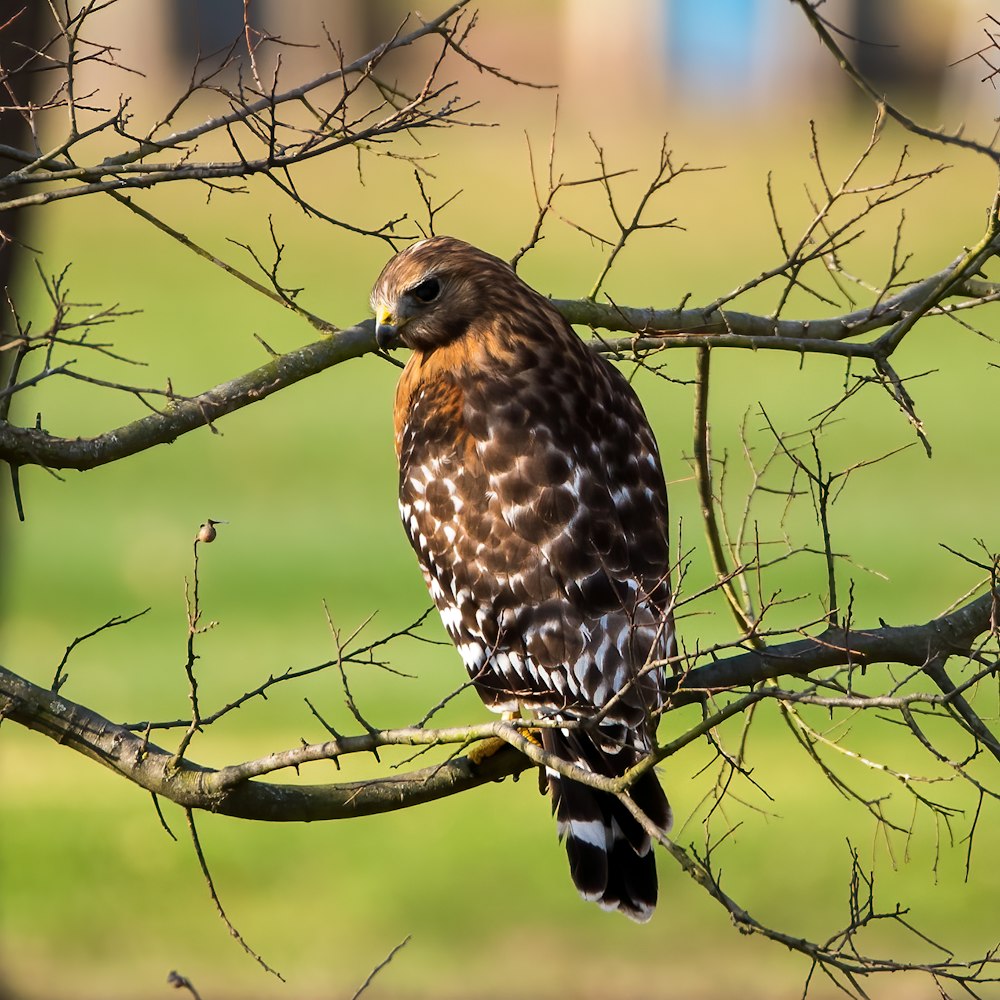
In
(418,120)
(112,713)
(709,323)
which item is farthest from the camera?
(112,713)

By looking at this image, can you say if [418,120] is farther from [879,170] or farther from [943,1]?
[943,1]

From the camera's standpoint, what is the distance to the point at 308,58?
42.8 metres

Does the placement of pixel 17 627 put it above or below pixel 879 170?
below

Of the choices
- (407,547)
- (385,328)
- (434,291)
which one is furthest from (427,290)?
(407,547)

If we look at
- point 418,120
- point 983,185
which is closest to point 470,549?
point 418,120

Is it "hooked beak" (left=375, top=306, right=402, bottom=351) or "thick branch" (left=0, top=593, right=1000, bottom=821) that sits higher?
"hooked beak" (left=375, top=306, right=402, bottom=351)

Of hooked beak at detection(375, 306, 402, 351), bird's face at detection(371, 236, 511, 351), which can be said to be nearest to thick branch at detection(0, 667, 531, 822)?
hooked beak at detection(375, 306, 402, 351)

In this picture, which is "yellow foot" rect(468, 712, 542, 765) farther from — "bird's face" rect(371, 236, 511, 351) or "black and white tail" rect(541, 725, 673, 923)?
"bird's face" rect(371, 236, 511, 351)

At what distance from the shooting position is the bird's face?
4.84m

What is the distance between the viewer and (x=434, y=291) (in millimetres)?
4988

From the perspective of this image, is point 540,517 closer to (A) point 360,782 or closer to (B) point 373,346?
(B) point 373,346

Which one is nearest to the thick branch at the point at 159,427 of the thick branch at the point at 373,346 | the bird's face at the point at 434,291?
the thick branch at the point at 373,346

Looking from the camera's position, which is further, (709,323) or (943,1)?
(943,1)

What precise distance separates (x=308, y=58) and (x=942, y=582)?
87.5 ft
